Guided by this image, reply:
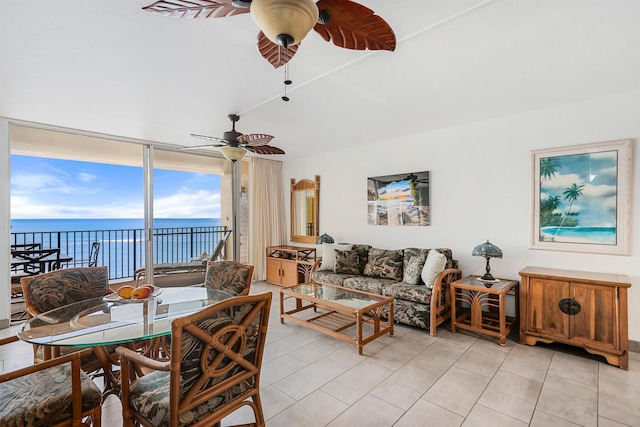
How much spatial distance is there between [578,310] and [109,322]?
381 centimetres

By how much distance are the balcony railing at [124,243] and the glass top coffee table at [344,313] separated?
2.95 metres

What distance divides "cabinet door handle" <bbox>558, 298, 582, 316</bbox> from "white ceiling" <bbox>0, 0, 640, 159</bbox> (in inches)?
77.7

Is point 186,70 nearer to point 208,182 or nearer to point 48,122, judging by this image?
point 48,122

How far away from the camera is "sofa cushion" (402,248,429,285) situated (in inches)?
145

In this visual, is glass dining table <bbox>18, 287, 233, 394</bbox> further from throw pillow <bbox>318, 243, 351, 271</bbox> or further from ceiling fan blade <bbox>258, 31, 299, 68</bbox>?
throw pillow <bbox>318, 243, 351, 271</bbox>

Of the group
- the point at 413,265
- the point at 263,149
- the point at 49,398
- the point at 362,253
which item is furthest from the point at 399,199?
the point at 49,398

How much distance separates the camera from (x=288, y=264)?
544 cm

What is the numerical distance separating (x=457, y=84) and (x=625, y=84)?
4.96 ft

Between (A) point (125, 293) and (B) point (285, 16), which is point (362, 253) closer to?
(A) point (125, 293)

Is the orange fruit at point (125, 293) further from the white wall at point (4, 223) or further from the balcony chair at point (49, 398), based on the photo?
the white wall at point (4, 223)

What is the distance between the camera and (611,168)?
291cm

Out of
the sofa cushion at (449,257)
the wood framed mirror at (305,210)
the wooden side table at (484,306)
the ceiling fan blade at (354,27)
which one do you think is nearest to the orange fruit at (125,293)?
the ceiling fan blade at (354,27)

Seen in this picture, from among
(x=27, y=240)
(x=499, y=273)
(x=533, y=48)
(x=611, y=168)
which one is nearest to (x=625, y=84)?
(x=611, y=168)

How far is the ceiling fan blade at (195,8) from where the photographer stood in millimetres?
1218
